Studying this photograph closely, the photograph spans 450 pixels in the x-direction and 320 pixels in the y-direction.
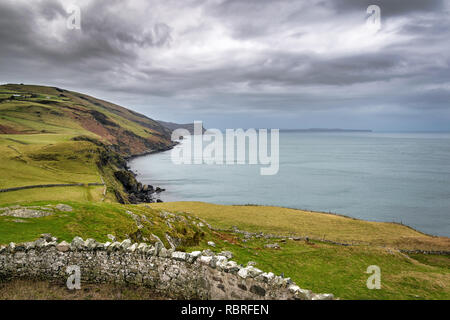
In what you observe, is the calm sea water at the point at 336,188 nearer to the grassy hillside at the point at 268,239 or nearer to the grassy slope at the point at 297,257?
the grassy hillside at the point at 268,239

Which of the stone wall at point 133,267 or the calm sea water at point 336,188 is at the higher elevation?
the stone wall at point 133,267

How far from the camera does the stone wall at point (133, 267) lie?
1205 centimetres

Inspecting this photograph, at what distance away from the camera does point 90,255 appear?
13250 millimetres

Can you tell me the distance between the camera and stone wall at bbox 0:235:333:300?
39.5ft

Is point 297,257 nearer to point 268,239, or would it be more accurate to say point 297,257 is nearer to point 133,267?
point 268,239

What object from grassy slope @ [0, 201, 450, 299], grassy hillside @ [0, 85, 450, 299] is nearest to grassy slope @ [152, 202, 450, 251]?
grassy hillside @ [0, 85, 450, 299]

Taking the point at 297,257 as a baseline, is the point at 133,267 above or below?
above

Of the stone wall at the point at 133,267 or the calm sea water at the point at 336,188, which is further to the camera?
the calm sea water at the point at 336,188

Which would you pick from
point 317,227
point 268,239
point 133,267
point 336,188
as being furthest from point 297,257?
Result: point 336,188

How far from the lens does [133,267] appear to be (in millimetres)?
13078

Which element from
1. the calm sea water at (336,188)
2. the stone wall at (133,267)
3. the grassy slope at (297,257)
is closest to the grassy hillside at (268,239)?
the grassy slope at (297,257)

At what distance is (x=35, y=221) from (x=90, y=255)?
9.17 meters
